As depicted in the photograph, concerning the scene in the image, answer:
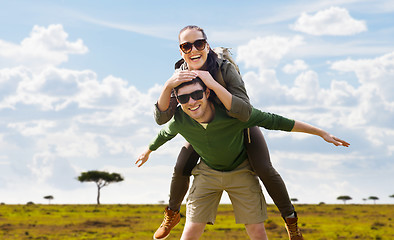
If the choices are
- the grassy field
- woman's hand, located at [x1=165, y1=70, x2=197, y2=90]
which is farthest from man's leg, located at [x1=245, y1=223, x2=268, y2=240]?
the grassy field

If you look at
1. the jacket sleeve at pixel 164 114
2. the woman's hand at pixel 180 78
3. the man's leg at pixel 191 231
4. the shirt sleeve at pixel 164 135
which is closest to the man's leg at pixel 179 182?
the shirt sleeve at pixel 164 135

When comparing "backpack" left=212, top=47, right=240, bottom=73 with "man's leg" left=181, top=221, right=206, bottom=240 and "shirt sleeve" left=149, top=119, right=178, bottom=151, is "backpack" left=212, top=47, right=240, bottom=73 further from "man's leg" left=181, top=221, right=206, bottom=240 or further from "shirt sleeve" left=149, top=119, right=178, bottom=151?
"man's leg" left=181, top=221, right=206, bottom=240

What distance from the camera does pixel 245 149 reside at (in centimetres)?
623

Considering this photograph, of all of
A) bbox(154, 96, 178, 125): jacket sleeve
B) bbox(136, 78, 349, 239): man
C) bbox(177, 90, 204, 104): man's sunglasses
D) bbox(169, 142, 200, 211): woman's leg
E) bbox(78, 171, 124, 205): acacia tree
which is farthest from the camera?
bbox(78, 171, 124, 205): acacia tree

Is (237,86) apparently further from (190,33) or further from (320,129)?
(320,129)

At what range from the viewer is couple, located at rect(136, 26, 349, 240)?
556cm

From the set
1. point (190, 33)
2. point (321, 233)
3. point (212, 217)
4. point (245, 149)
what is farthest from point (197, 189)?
point (321, 233)

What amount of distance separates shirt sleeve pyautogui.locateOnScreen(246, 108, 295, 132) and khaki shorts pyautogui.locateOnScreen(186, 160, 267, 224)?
62cm

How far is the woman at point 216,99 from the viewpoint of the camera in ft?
17.8

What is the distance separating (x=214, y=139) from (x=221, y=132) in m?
0.13

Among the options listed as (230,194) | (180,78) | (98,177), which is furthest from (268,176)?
(98,177)

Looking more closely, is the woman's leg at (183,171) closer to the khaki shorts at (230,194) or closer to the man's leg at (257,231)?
the khaki shorts at (230,194)

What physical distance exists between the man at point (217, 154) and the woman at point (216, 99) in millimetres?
151

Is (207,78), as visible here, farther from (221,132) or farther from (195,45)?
(221,132)
